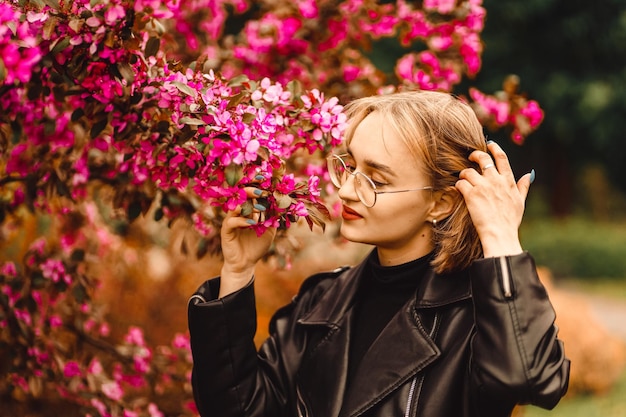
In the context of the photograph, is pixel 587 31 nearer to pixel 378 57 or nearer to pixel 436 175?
pixel 378 57

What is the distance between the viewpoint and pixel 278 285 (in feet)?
18.4

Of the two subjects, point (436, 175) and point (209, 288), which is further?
point (209, 288)

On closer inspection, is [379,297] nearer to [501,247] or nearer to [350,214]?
[350,214]

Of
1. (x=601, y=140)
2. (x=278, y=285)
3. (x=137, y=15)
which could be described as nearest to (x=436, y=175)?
(x=137, y=15)

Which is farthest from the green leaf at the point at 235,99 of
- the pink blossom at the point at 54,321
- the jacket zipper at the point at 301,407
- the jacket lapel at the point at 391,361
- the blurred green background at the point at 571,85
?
the blurred green background at the point at 571,85

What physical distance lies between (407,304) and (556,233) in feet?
36.1

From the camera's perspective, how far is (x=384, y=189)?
173 centimetres

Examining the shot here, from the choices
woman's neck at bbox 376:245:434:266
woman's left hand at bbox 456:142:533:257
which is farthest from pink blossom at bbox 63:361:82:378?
woman's left hand at bbox 456:142:533:257

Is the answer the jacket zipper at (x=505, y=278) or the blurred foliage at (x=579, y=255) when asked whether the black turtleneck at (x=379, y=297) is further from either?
A: the blurred foliage at (x=579, y=255)

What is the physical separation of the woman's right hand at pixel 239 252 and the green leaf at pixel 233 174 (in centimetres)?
22

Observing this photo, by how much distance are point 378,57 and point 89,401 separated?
11.3 metres

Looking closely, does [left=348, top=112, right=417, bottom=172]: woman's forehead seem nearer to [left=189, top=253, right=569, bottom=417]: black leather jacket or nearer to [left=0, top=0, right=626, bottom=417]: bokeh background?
[left=189, top=253, right=569, bottom=417]: black leather jacket

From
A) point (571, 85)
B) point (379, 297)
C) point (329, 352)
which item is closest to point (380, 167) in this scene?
point (379, 297)

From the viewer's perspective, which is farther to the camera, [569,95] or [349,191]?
[569,95]
